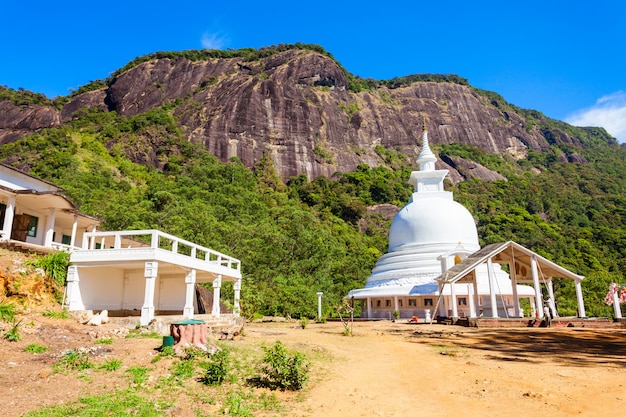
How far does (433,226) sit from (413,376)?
25.5 m

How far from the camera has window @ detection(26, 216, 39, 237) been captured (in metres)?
21.9

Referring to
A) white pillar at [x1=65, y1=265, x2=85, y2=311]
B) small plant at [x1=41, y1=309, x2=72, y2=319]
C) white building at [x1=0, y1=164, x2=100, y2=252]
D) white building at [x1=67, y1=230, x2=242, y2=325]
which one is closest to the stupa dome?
white building at [x1=67, y1=230, x2=242, y2=325]

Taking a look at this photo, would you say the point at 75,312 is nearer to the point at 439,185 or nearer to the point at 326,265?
the point at 326,265

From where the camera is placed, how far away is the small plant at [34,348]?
10914 mm

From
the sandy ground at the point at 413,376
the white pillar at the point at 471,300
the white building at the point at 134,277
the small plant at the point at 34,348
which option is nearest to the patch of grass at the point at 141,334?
the white building at the point at 134,277

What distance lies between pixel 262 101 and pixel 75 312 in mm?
77821

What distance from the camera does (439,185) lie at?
135 ft

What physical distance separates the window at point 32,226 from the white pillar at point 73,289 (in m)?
6.25

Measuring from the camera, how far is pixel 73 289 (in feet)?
57.2

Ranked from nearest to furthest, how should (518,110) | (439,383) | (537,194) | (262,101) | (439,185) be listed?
1. (439,383)
2. (439,185)
3. (262,101)
4. (537,194)
5. (518,110)

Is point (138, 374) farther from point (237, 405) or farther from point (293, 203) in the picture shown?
point (293, 203)

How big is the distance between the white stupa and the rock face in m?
52.3

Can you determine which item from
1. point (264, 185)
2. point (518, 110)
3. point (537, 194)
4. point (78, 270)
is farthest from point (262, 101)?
point (518, 110)

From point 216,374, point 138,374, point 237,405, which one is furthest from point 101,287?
point 237,405
